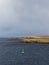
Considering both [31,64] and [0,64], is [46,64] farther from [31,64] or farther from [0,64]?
[0,64]

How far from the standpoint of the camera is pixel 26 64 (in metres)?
51.0

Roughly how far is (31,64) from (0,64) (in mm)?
7094

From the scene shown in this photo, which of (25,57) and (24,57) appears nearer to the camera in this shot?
(24,57)

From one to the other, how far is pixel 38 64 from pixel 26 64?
284 cm

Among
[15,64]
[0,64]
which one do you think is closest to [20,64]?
[15,64]

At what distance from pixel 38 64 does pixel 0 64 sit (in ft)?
28.8

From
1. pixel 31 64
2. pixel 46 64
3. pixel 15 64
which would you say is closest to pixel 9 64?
pixel 15 64

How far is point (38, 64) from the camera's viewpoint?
169ft

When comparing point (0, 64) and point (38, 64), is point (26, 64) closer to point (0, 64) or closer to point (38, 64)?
point (38, 64)

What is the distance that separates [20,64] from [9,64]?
115 inches

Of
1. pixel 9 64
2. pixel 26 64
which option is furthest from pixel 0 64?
pixel 26 64

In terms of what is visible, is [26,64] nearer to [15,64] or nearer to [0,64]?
[15,64]

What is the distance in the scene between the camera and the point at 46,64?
169ft

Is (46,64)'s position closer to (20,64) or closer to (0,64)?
(20,64)
